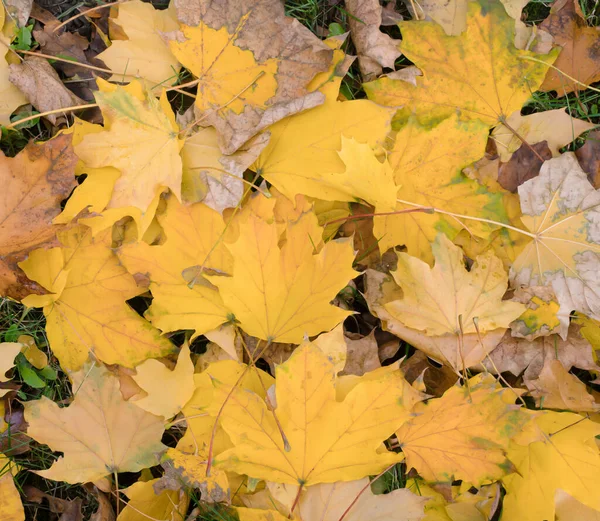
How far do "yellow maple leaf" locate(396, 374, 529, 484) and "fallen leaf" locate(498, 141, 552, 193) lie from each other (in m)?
0.53

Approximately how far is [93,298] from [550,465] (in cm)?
116

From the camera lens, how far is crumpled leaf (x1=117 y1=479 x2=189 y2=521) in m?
1.33

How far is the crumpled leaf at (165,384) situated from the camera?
134cm

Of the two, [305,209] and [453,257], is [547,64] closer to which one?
[453,257]

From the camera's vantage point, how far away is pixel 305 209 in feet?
4.38

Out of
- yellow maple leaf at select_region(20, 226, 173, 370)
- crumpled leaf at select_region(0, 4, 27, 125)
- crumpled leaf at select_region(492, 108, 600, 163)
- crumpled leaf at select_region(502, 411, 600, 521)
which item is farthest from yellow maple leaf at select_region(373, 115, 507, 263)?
crumpled leaf at select_region(0, 4, 27, 125)

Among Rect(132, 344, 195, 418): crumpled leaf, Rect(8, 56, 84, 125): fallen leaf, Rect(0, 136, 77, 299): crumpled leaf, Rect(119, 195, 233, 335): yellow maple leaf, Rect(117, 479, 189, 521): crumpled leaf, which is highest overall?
Rect(8, 56, 84, 125): fallen leaf

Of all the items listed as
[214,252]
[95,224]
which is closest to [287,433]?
[214,252]

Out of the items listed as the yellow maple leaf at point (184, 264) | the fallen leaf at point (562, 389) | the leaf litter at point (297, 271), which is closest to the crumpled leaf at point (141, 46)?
the leaf litter at point (297, 271)

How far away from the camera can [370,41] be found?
1.49 metres

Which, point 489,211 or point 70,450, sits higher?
point 489,211

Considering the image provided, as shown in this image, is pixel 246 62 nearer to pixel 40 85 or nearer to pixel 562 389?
pixel 40 85

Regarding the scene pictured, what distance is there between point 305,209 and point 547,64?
2.44 ft

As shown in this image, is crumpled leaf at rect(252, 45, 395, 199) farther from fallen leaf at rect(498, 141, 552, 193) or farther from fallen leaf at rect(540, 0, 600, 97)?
fallen leaf at rect(540, 0, 600, 97)
